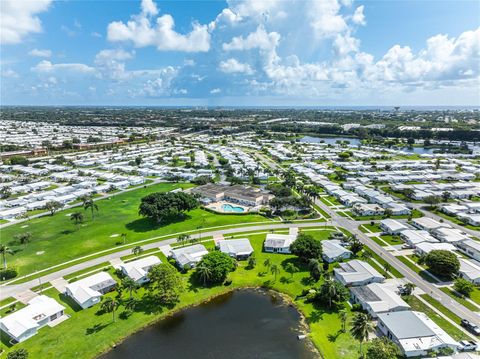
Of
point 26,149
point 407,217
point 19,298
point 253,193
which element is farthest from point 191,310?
point 26,149

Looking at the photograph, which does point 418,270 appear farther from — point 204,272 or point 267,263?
point 204,272

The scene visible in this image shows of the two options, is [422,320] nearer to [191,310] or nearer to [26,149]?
[191,310]

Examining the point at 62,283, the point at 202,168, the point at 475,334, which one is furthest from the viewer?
the point at 202,168

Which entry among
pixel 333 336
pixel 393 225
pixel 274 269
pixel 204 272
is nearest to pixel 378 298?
pixel 333 336

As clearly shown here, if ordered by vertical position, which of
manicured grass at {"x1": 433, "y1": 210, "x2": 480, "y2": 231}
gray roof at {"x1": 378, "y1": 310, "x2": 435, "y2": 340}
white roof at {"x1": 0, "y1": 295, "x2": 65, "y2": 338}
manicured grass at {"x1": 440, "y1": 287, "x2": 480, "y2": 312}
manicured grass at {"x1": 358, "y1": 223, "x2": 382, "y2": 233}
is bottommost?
manicured grass at {"x1": 433, "y1": 210, "x2": 480, "y2": 231}

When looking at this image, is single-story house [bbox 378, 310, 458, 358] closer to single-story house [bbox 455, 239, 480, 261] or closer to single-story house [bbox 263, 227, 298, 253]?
single-story house [bbox 263, 227, 298, 253]

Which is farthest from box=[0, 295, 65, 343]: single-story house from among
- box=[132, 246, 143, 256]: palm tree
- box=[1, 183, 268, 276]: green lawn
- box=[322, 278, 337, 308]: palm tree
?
box=[322, 278, 337, 308]: palm tree

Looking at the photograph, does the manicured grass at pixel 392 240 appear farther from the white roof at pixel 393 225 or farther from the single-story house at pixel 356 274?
the single-story house at pixel 356 274
